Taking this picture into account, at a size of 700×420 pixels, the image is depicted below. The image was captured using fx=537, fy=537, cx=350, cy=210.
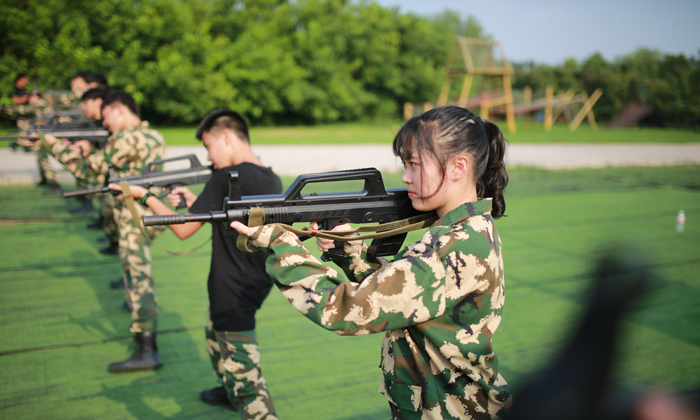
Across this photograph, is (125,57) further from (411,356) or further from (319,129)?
(411,356)

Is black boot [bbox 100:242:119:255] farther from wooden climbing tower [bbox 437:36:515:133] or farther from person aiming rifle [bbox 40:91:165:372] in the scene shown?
wooden climbing tower [bbox 437:36:515:133]

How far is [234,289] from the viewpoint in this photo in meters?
3.13

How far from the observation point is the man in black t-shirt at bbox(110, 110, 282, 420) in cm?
305

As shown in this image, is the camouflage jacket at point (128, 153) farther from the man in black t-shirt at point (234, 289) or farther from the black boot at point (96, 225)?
the black boot at point (96, 225)

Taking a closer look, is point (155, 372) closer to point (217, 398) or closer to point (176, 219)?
point (217, 398)

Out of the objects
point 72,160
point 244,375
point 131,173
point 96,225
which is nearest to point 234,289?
point 244,375

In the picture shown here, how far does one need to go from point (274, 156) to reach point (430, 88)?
28.2 metres

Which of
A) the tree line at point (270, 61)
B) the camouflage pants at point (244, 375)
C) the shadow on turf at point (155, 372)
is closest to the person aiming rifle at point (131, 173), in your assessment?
the shadow on turf at point (155, 372)

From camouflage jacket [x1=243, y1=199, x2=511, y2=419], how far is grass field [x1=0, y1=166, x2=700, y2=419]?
25 centimetres

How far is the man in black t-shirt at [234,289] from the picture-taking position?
10.0ft

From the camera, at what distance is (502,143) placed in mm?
1898

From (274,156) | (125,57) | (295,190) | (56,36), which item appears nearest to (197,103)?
(125,57)

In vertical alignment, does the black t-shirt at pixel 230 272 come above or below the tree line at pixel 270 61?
below

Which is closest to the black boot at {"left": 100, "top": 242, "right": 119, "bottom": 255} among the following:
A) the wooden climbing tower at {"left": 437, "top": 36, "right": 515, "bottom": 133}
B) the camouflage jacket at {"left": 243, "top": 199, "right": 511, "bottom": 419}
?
the camouflage jacket at {"left": 243, "top": 199, "right": 511, "bottom": 419}
